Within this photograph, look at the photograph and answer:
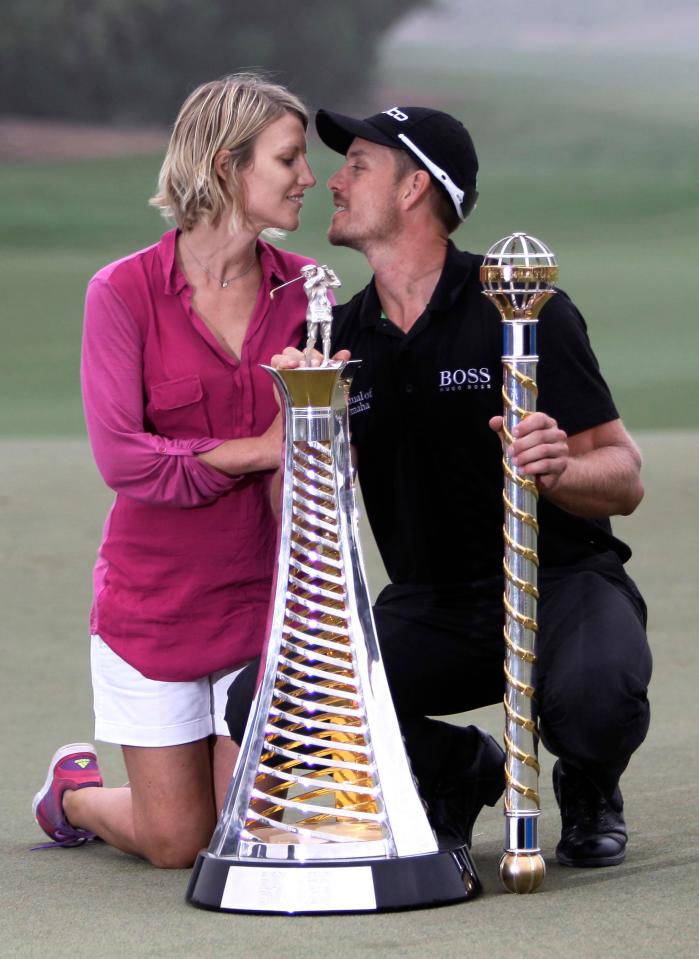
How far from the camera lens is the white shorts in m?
2.77

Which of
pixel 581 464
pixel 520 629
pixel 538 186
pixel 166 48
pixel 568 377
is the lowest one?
pixel 520 629

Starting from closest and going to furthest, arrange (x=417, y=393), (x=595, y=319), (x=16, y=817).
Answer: (x=417, y=393)
(x=16, y=817)
(x=595, y=319)

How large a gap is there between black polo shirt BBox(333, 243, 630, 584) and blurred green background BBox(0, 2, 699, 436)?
24.3 feet

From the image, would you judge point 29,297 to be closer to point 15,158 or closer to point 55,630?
point 15,158

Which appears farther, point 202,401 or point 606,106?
point 606,106

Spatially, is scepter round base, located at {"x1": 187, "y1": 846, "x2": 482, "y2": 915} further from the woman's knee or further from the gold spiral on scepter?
the woman's knee

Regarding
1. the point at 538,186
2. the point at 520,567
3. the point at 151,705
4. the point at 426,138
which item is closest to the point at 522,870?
the point at 520,567

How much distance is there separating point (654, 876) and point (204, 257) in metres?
1.16

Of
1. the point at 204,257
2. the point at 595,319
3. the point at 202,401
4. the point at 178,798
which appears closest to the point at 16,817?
the point at 178,798

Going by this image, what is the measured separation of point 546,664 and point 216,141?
0.94m

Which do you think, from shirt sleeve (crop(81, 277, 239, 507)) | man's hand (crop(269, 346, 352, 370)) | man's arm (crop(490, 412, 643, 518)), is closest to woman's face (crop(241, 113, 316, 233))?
shirt sleeve (crop(81, 277, 239, 507))

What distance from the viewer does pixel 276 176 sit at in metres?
2.71

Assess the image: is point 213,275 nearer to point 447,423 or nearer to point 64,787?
point 447,423

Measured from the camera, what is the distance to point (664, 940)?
2070 millimetres
